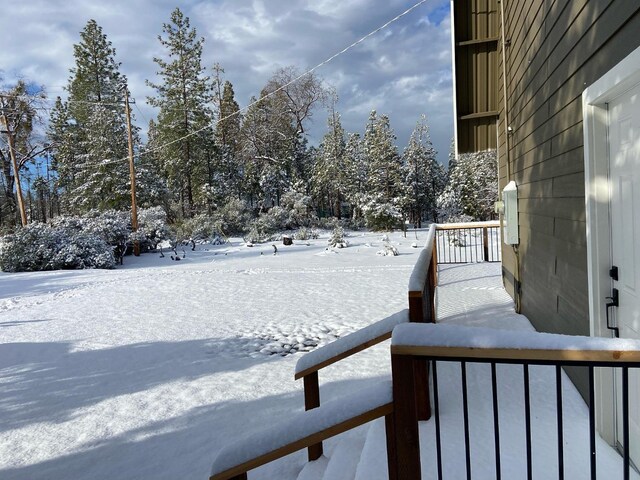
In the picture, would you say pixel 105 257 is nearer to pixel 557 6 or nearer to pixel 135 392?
pixel 135 392

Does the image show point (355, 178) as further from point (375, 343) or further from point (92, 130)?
point (375, 343)

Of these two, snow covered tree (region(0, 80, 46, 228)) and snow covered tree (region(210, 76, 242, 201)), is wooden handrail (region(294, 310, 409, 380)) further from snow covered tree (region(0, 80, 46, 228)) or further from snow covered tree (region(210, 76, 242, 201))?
snow covered tree (region(210, 76, 242, 201))

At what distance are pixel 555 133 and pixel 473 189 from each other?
31.7 meters

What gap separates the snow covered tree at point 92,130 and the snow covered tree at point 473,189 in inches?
915

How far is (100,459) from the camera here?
3393 mm

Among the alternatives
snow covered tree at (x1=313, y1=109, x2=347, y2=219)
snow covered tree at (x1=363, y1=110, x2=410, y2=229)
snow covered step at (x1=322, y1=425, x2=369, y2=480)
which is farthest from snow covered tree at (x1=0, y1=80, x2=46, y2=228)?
snow covered step at (x1=322, y1=425, x2=369, y2=480)

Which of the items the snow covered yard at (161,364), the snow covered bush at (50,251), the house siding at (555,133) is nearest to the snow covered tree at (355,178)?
the snow covered bush at (50,251)

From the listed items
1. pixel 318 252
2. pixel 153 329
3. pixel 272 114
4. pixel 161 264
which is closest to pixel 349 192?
pixel 272 114

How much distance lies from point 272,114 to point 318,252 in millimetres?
19088

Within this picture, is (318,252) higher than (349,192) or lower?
lower

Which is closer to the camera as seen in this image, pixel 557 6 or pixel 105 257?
pixel 557 6

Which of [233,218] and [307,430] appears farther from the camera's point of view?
[233,218]

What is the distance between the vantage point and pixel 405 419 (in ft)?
4.94

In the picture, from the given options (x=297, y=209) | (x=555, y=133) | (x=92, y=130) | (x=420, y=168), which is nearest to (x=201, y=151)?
(x=92, y=130)
